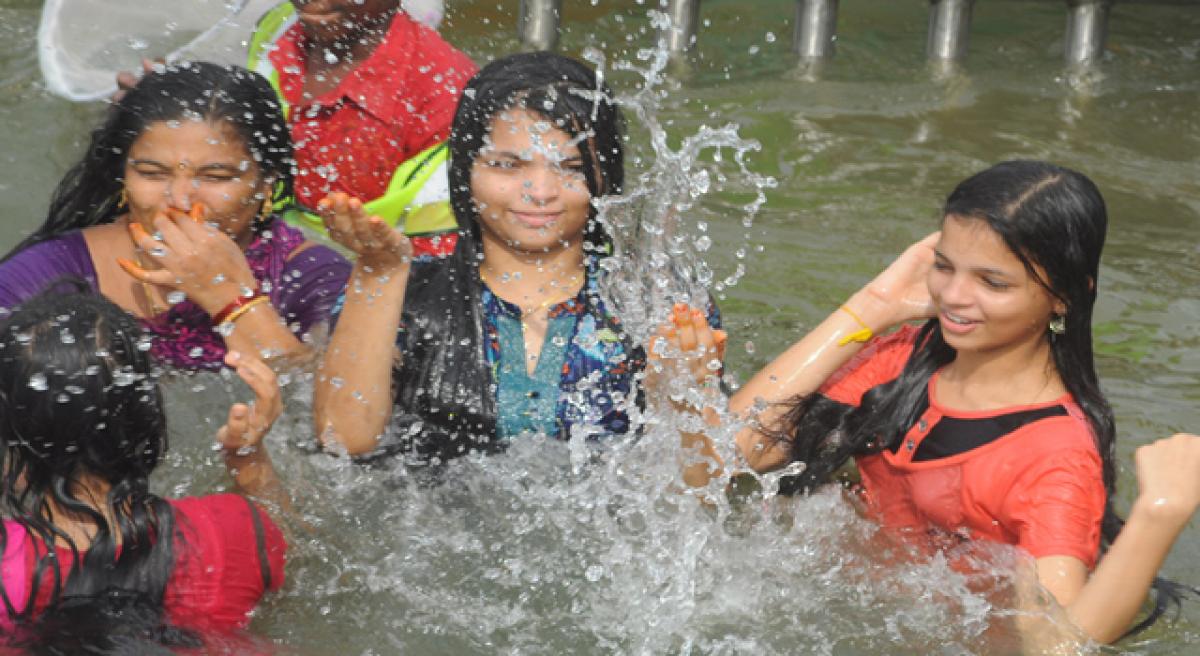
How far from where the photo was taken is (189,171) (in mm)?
3299

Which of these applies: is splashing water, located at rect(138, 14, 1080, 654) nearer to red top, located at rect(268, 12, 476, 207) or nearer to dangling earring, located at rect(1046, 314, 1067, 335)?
dangling earring, located at rect(1046, 314, 1067, 335)

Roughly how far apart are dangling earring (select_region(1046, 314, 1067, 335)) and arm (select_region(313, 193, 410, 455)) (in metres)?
1.30

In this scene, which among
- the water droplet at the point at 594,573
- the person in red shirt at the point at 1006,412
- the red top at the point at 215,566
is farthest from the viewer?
the water droplet at the point at 594,573

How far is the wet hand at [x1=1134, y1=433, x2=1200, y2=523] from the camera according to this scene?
8.94ft

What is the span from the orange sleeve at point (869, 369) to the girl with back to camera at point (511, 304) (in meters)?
0.44

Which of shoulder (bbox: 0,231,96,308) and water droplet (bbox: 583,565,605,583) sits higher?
shoulder (bbox: 0,231,96,308)

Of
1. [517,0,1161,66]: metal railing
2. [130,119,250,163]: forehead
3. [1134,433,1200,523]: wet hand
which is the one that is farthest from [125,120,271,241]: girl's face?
[517,0,1161,66]: metal railing

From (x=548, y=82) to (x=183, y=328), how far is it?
1.06 m

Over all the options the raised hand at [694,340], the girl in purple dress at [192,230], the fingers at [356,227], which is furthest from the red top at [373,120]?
the raised hand at [694,340]

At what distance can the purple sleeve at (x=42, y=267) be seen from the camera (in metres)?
3.32

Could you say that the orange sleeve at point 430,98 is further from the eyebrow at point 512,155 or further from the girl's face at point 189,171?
the eyebrow at point 512,155

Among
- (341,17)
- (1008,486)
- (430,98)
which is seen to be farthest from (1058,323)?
(341,17)

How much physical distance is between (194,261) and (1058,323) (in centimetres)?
177

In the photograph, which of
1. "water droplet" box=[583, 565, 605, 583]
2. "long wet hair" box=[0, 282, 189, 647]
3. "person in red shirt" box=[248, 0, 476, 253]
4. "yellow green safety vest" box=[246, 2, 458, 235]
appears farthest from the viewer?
"person in red shirt" box=[248, 0, 476, 253]
